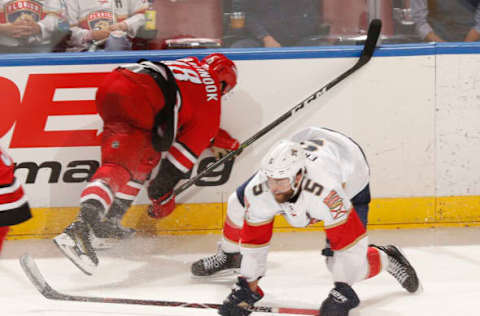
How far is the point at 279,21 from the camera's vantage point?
336 centimetres

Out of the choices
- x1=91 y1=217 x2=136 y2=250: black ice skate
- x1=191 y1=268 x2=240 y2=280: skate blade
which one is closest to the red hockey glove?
x1=91 y1=217 x2=136 y2=250: black ice skate

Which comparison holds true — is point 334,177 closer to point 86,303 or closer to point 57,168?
point 86,303

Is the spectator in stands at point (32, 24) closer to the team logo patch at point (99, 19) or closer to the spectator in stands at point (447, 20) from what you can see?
the team logo patch at point (99, 19)

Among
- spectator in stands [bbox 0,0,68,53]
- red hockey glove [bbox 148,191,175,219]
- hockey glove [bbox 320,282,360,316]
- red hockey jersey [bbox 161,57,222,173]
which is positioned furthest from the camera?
spectator in stands [bbox 0,0,68,53]

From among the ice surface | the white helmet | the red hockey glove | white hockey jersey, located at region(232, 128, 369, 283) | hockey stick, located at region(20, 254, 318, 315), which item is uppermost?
the white helmet

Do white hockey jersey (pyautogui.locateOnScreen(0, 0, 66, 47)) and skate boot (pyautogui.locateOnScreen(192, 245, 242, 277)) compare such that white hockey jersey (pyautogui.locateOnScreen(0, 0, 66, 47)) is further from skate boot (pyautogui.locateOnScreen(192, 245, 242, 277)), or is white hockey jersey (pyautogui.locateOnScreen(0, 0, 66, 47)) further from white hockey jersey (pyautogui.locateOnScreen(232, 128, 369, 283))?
white hockey jersey (pyautogui.locateOnScreen(232, 128, 369, 283))

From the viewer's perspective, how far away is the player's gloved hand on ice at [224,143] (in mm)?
3240

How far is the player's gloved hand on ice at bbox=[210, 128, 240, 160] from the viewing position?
324 cm

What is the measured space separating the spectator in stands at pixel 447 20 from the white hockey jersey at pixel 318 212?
126 cm

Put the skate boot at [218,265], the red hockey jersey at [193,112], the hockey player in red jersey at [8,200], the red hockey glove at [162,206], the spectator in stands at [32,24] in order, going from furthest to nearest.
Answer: the spectator in stands at [32,24] → the red hockey glove at [162,206] → the red hockey jersey at [193,112] → the skate boot at [218,265] → the hockey player in red jersey at [8,200]

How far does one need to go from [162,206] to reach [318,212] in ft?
3.72

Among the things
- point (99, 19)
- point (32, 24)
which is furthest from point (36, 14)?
point (99, 19)

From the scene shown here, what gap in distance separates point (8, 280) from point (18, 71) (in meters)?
0.98

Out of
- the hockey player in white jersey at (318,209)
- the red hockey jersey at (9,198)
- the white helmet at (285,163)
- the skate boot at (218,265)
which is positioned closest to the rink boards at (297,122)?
the skate boot at (218,265)
